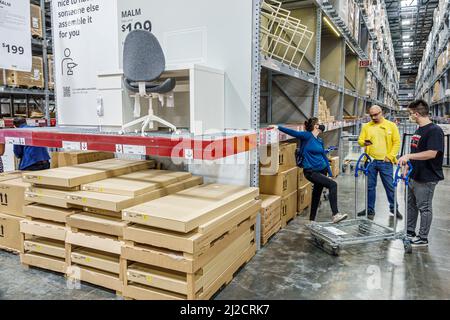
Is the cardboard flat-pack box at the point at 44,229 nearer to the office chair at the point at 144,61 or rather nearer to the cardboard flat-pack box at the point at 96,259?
the cardboard flat-pack box at the point at 96,259

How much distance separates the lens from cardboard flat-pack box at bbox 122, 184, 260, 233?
257cm

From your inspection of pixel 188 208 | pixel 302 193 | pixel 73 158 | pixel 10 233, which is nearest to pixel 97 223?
pixel 188 208

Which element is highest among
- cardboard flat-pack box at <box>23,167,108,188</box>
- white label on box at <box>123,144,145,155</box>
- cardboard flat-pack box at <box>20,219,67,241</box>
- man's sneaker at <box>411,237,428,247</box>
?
white label on box at <box>123,144,145,155</box>

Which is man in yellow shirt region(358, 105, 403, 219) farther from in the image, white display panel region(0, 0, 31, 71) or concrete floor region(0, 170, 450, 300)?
white display panel region(0, 0, 31, 71)

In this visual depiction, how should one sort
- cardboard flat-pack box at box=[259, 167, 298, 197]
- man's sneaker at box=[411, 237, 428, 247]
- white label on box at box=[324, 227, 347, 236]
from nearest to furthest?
white label on box at box=[324, 227, 347, 236], man's sneaker at box=[411, 237, 428, 247], cardboard flat-pack box at box=[259, 167, 298, 197]

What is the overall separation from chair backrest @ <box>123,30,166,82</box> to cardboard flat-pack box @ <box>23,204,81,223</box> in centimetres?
138

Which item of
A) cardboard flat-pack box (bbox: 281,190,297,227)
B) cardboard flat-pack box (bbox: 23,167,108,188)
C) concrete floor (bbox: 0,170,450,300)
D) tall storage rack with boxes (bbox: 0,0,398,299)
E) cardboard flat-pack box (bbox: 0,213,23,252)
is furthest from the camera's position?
cardboard flat-pack box (bbox: 281,190,297,227)

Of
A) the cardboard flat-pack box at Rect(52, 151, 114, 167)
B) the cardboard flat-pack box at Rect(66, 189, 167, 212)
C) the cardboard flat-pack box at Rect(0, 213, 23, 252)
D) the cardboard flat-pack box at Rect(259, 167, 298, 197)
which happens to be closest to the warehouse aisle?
the cardboard flat-pack box at Rect(259, 167, 298, 197)

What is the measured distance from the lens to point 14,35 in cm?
476

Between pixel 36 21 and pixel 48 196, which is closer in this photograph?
pixel 48 196

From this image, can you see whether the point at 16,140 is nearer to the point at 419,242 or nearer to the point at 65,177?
the point at 65,177

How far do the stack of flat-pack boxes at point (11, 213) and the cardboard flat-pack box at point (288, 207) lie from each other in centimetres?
309

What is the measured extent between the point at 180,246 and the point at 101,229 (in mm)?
878

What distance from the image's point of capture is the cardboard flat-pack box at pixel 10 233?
376 cm
